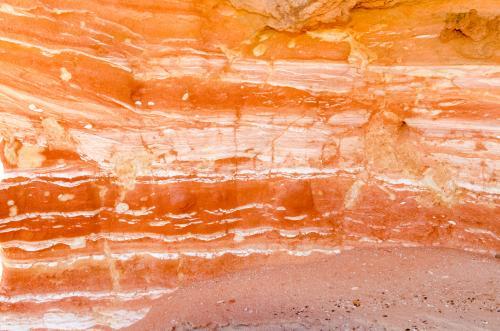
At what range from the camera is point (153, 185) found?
4312 mm

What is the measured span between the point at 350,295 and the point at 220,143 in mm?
1696

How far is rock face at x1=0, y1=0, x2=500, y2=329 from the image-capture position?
3.98 metres

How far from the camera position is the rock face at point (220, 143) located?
398 cm

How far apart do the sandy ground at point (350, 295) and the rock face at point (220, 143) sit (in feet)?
0.51

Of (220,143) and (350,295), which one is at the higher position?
(220,143)

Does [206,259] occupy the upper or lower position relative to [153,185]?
lower

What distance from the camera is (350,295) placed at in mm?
3926

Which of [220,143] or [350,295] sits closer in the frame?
[350,295]

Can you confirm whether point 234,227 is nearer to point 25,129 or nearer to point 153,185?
point 153,185

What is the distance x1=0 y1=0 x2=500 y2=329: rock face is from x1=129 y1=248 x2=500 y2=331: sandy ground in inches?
6.2

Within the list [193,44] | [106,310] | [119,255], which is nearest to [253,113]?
[193,44]

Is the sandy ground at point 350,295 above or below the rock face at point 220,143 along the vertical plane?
below

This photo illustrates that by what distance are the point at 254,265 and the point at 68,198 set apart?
1753 millimetres

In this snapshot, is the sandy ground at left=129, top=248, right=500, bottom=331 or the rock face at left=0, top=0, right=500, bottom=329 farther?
the rock face at left=0, top=0, right=500, bottom=329
